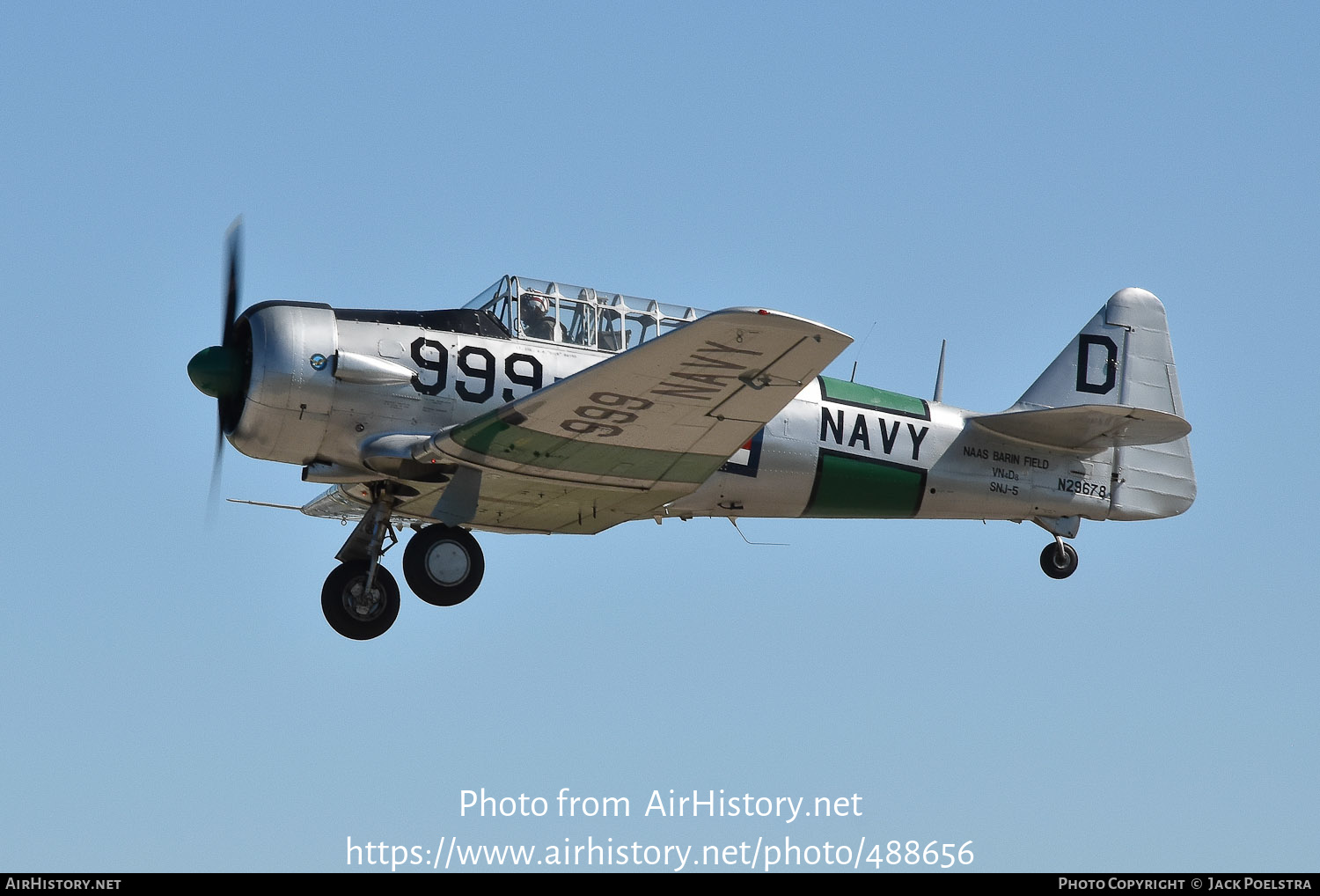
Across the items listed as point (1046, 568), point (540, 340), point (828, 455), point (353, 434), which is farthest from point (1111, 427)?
point (353, 434)

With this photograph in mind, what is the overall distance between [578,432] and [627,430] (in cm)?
34

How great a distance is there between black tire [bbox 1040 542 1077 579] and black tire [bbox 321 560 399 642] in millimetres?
5846

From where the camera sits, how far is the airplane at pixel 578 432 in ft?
36.6

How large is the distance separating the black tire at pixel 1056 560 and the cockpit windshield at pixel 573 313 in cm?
411

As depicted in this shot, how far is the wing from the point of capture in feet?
33.2

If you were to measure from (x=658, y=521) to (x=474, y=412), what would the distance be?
6.58 feet

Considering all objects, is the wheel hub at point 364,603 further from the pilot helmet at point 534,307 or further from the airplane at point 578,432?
the pilot helmet at point 534,307

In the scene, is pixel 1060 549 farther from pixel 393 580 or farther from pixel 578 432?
pixel 393 580

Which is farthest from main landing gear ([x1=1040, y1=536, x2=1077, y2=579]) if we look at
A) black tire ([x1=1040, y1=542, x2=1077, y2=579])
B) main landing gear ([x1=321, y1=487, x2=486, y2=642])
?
main landing gear ([x1=321, y1=487, x2=486, y2=642])

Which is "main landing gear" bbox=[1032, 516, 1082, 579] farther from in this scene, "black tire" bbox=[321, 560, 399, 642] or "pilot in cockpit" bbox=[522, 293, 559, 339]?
"black tire" bbox=[321, 560, 399, 642]

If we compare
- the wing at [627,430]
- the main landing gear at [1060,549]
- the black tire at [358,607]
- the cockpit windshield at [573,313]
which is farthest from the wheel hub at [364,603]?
the main landing gear at [1060,549]
